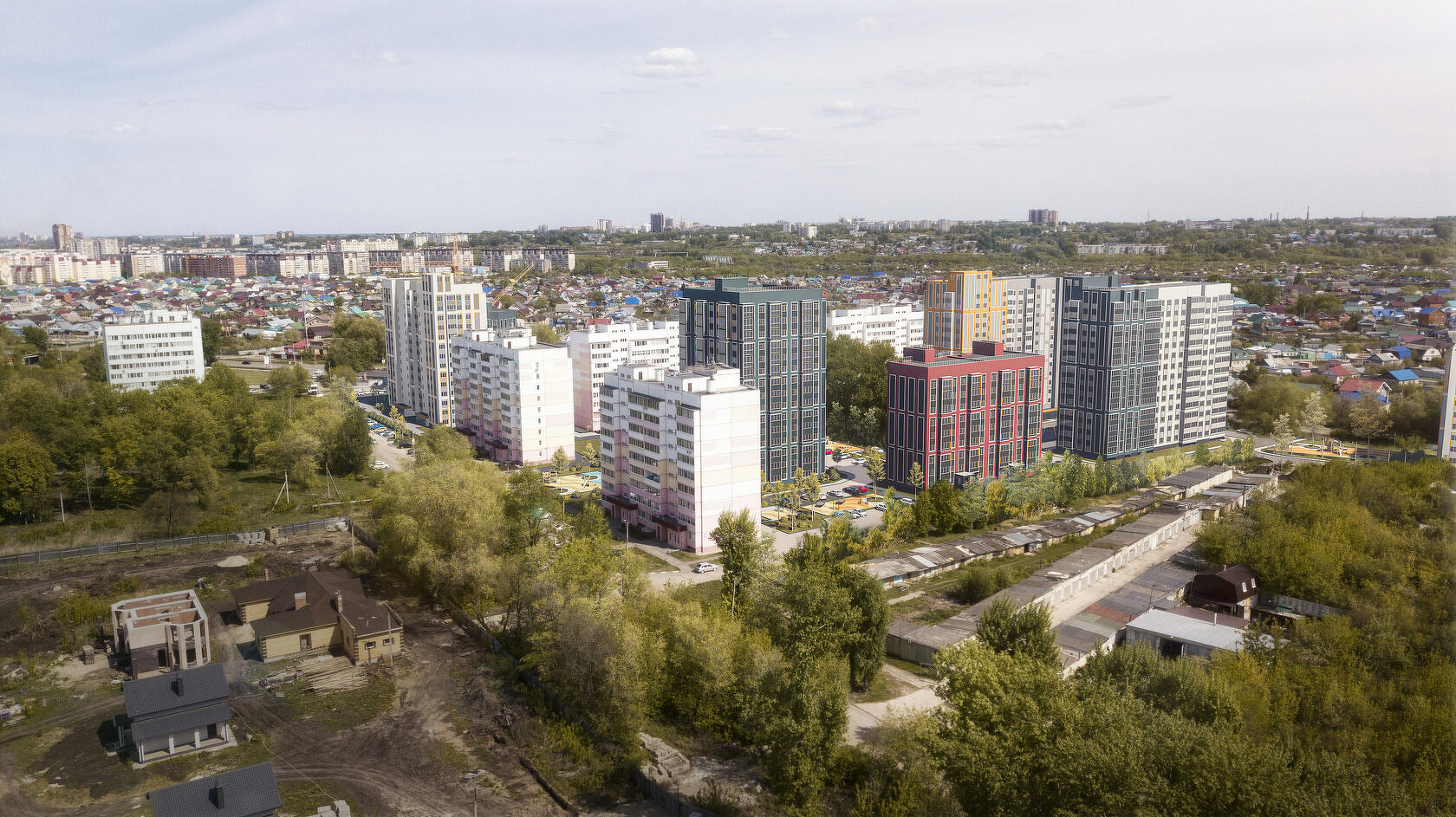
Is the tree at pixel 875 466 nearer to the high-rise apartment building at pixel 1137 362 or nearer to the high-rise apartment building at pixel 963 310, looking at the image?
the high-rise apartment building at pixel 963 310

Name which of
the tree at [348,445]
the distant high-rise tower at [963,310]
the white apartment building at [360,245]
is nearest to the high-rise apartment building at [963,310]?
the distant high-rise tower at [963,310]

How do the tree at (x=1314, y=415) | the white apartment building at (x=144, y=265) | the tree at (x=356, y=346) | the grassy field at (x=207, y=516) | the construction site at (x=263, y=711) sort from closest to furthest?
the construction site at (x=263, y=711) < the grassy field at (x=207, y=516) < the tree at (x=1314, y=415) < the tree at (x=356, y=346) < the white apartment building at (x=144, y=265)

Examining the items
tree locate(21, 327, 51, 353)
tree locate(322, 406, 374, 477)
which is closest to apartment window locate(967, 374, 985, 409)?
tree locate(322, 406, 374, 477)

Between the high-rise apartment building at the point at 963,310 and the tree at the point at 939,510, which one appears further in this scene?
the high-rise apartment building at the point at 963,310

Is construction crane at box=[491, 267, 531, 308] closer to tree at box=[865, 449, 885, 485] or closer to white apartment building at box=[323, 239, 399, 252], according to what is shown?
white apartment building at box=[323, 239, 399, 252]

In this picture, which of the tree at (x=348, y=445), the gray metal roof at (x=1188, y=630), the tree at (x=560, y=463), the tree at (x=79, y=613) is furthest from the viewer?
the tree at (x=348, y=445)

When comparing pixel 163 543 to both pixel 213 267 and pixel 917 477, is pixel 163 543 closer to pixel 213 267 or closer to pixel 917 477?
pixel 917 477
